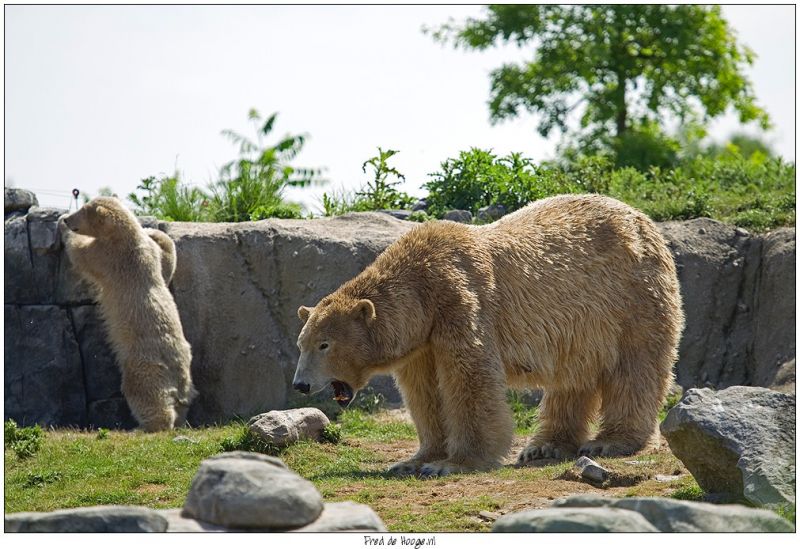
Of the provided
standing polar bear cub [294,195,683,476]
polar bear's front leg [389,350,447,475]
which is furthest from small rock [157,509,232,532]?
polar bear's front leg [389,350,447,475]

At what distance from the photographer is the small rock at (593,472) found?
8.73 m

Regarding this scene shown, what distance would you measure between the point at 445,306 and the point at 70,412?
237 inches

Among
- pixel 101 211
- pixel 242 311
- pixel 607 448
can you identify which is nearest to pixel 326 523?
pixel 607 448

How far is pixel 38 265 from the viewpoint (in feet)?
45.1

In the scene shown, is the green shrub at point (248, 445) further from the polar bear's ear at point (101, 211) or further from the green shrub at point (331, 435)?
the polar bear's ear at point (101, 211)

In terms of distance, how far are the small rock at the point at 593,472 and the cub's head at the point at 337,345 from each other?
1.95m

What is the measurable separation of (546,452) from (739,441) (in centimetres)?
294

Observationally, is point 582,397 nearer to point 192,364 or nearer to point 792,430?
point 792,430

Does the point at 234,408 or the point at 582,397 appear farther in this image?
the point at 234,408

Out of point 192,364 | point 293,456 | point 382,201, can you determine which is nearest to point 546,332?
point 293,456

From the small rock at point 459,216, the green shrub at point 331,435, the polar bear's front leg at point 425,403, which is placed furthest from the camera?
the small rock at point 459,216

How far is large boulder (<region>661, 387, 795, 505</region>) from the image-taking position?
741cm

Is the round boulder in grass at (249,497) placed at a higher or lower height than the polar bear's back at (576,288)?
lower

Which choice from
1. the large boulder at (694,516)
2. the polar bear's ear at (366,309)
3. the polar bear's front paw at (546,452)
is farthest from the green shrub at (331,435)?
the large boulder at (694,516)
